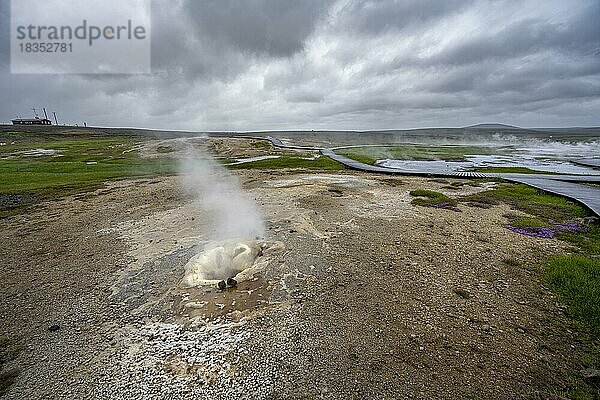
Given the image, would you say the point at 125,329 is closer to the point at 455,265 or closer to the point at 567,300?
the point at 455,265

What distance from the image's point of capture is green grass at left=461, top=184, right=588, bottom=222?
598 inches

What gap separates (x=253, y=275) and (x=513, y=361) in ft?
20.0

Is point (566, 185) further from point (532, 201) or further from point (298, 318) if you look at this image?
point (298, 318)

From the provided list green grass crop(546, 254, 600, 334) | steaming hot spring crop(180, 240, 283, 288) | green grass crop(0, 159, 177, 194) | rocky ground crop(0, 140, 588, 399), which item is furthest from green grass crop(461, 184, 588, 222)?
green grass crop(0, 159, 177, 194)

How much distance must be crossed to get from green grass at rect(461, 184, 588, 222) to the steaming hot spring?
12679mm

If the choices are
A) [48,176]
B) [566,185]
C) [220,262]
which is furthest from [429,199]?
[48,176]

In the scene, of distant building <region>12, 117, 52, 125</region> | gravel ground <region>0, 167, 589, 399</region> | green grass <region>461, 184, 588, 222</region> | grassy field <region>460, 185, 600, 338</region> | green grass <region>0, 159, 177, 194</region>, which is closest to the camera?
gravel ground <region>0, 167, 589, 399</region>

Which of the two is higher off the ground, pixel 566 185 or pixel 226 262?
pixel 566 185

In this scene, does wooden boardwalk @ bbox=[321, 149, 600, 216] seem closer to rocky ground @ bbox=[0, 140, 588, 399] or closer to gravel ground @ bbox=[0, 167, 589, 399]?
rocky ground @ bbox=[0, 140, 588, 399]

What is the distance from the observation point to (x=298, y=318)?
286 inches

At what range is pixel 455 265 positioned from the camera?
9.75m

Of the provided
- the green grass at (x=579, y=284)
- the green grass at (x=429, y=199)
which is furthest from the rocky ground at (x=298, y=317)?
the green grass at (x=429, y=199)

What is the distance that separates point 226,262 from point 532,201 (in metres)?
16.6

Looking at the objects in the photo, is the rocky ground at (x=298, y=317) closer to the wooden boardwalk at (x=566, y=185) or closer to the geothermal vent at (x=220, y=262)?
the geothermal vent at (x=220, y=262)
